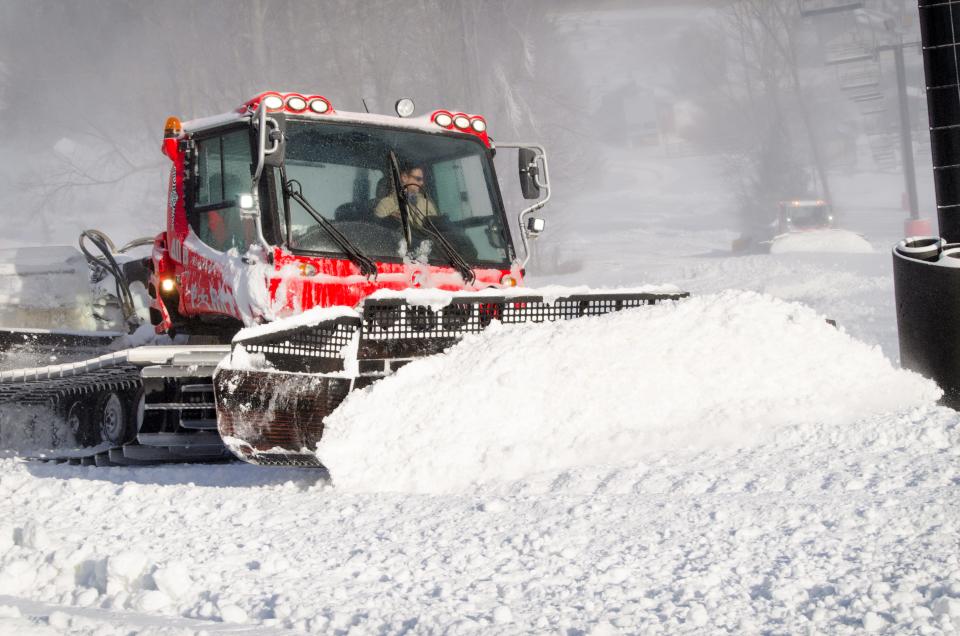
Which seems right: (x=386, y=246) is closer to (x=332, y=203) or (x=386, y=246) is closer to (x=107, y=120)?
(x=332, y=203)

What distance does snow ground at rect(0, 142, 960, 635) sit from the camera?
10.7 feet

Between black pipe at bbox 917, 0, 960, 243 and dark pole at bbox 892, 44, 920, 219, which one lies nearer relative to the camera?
black pipe at bbox 917, 0, 960, 243

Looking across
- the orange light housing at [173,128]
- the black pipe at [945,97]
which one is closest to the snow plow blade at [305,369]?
the orange light housing at [173,128]

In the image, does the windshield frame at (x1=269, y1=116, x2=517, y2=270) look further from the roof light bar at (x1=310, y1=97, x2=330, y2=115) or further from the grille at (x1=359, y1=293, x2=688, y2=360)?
the grille at (x1=359, y1=293, x2=688, y2=360)

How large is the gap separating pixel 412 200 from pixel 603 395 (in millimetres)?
1830

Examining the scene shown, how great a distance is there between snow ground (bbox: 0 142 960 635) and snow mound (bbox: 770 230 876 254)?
A: 24.9 metres

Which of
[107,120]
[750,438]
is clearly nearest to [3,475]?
[750,438]

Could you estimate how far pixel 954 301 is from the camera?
5.81m

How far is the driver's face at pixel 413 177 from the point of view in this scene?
6.36 m

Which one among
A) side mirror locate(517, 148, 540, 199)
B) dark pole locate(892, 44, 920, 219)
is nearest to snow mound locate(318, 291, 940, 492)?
side mirror locate(517, 148, 540, 199)

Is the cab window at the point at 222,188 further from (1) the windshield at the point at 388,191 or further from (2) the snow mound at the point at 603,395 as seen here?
(2) the snow mound at the point at 603,395

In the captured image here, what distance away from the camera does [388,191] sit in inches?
247

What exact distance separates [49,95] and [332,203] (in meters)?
44.7

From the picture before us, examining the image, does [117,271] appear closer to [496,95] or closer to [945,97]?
[945,97]
